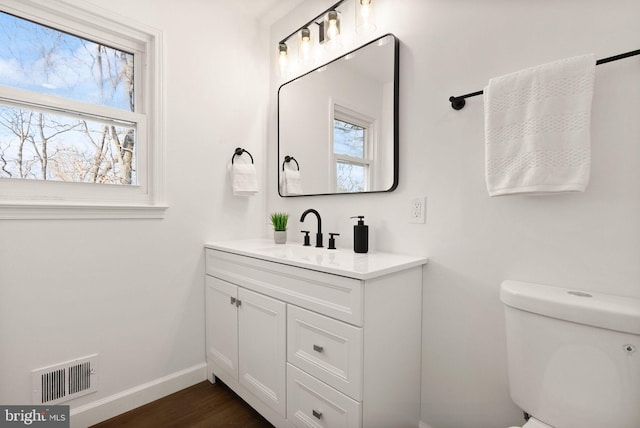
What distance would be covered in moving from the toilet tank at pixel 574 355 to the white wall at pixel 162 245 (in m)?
1.65

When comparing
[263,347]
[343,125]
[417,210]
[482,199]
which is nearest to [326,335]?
[263,347]

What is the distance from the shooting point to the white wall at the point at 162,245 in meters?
1.41

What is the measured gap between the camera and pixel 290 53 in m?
2.10

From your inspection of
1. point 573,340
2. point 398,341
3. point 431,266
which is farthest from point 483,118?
point 398,341

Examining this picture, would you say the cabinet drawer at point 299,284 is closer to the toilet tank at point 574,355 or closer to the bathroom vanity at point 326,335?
the bathroom vanity at point 326,335

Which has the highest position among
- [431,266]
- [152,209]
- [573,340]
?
[152,209]

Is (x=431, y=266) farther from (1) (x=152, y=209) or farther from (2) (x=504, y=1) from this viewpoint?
(1) (x=152, y=209)

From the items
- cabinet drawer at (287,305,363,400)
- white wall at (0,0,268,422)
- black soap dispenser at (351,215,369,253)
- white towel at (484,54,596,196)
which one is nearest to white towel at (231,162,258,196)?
white wall at (0,0,268,422)

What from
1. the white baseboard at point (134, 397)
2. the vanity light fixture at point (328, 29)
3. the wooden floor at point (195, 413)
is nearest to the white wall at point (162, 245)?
the white baseboard at point (134, 397)

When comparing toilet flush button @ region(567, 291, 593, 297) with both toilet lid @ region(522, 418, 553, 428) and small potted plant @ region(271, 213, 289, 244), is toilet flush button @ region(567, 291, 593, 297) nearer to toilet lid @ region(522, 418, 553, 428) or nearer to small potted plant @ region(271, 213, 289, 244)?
toilet lid @ region(522, 418, 553, 428)

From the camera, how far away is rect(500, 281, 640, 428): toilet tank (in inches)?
33.6

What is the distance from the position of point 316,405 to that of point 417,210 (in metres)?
0.94

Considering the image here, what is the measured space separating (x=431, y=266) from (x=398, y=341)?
36cm

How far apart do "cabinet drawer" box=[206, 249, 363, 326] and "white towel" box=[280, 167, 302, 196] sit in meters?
0.59
